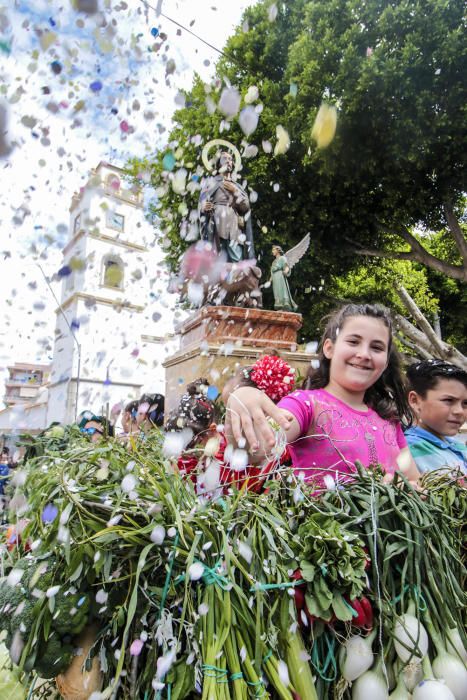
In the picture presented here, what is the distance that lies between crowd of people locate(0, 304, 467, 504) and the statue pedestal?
2.28 meters

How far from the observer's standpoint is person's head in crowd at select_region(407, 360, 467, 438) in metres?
2.48

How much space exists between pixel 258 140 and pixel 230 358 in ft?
24.9

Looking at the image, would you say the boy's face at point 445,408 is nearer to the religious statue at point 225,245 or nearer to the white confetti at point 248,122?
the white confetti at point 248,122

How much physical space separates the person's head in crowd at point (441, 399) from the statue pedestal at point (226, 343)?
2.52 m

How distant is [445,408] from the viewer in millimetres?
2473

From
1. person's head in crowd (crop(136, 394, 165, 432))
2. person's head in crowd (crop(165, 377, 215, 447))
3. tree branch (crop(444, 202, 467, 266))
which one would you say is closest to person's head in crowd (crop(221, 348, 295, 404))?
person's head in crowd (crop(165, 377, 215, 447))

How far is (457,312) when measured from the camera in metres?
16.6

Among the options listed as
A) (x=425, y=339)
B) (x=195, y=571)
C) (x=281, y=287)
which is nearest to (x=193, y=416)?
(x=195, y=571)

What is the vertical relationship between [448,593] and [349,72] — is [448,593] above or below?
below

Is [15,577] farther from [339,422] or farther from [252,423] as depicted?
[339,422]

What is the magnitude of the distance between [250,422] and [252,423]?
0.01 m

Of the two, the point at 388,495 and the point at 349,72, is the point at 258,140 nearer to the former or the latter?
the point at 349,72

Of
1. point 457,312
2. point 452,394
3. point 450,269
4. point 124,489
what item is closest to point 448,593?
point 124,489

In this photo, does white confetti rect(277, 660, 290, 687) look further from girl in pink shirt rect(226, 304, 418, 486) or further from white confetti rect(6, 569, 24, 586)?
girl in pink shirt rect(226, 304, 418, 486)
